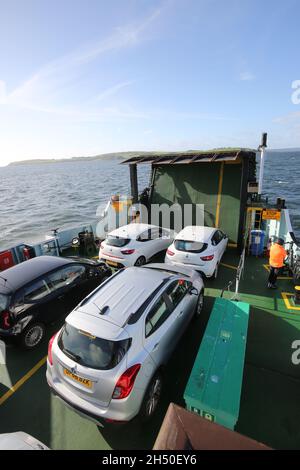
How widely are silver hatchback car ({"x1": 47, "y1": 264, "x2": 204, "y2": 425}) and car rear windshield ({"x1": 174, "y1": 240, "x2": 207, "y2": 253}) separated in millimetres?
3428

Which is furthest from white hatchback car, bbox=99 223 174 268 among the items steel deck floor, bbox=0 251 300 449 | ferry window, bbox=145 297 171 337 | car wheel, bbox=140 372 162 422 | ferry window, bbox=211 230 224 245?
car wheel, bbox=140 372 162 422

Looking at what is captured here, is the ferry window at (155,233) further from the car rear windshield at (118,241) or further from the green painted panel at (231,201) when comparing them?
the green painted panel at (231,201)

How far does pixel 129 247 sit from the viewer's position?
8.72 metres

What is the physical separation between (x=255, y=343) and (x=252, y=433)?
78.2 inches

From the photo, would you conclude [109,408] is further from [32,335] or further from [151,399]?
[32,335]

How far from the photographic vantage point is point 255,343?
567 cm

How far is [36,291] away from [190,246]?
15.1ft

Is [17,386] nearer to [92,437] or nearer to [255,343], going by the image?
[92,437]

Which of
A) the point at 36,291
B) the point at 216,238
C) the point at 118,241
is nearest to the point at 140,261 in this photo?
the point at 118,241

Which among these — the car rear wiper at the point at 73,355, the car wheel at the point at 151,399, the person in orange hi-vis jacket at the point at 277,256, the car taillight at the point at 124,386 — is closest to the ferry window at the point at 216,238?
the person in orange hi-vis jacket at the point at 277,256

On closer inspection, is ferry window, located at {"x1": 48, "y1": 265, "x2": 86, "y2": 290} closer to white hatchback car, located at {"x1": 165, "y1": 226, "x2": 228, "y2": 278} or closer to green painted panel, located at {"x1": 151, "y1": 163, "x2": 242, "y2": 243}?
white hatchback car, located at {"x1": 165, "y1": 226, "x2": 228, "y2": 278}

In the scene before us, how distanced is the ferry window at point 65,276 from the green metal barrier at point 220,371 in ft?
11.8

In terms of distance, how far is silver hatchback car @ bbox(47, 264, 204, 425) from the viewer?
3525 mm
